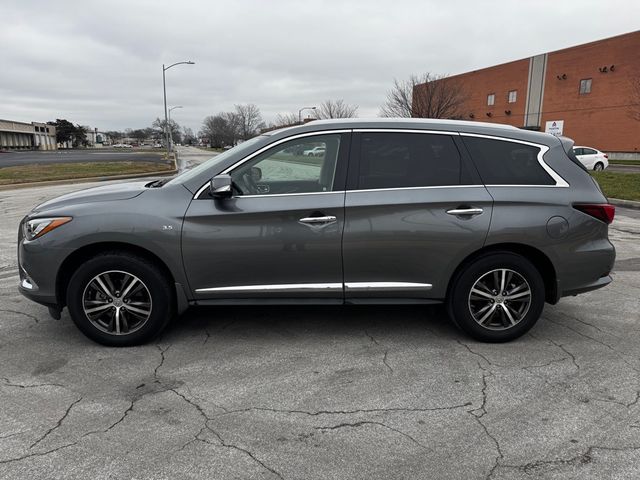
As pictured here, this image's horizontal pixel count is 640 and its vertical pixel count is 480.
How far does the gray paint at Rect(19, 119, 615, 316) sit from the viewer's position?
3.66 meters

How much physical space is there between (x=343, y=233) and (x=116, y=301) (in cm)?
190

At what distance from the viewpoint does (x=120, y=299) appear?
3766 millimetres

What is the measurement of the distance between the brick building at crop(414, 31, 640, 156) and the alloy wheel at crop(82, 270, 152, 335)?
3855cm

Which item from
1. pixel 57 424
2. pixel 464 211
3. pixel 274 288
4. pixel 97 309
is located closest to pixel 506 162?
pixel 464 211

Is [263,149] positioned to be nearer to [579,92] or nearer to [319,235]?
[319,235]

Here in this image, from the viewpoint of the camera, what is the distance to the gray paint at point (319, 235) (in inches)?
144

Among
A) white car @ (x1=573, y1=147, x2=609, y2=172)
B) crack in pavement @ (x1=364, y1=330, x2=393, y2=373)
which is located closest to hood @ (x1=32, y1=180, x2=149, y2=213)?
crack in pavement @ (x1=364, y1=330, x2=393, y2=373)

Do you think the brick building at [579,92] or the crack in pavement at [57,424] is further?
the brick building at [579,92]

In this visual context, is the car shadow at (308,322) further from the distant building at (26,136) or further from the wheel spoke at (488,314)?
the distant building at (26,136)

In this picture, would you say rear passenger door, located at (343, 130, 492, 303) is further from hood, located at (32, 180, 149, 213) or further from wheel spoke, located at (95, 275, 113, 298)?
wheel spoke, located at (95, 275, 113, 298)

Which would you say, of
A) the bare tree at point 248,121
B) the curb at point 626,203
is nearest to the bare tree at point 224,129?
the bare tree at point 248,121

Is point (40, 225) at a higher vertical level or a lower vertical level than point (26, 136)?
lower

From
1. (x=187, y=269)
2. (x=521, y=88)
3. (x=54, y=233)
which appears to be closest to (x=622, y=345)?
(x=187, y=269)

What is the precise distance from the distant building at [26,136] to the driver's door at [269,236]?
11510 centimetres
